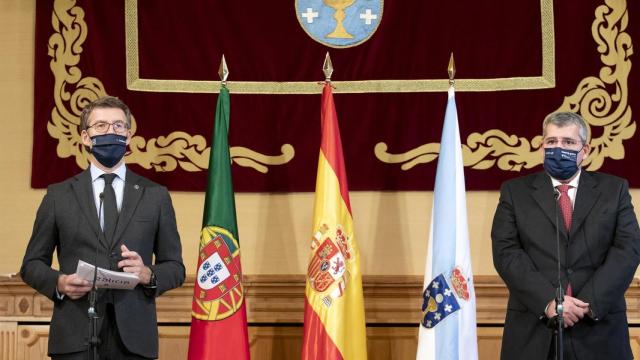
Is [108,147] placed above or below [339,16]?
below

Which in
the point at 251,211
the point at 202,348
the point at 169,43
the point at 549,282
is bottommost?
the point at 202,348

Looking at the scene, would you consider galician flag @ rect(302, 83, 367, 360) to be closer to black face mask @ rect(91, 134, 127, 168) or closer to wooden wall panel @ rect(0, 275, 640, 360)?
wooden wall panel @ rect(0, 275, 640, 360)

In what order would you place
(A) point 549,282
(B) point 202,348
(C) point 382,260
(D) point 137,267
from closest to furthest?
(D) point 137,267
(A) point 549,282
(B) point 202,348
(C) point 382,260

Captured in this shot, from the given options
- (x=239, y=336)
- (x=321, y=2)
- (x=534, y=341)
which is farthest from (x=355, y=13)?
(x=534, y=341)

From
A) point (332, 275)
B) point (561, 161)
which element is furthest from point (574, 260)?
point (332, 275)

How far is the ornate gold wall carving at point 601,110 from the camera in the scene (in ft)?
16.5

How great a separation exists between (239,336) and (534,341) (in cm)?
137

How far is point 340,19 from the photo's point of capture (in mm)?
5184

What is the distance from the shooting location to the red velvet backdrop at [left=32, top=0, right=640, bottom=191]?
508 centimetres

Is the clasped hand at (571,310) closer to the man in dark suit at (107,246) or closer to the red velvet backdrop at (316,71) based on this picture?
the man in dark suit at (107,246)

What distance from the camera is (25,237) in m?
5.21

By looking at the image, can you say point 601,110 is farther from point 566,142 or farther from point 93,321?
point 93,321

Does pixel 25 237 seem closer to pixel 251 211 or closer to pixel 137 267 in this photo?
pixel 251 211

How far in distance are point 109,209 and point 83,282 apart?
0.32m
